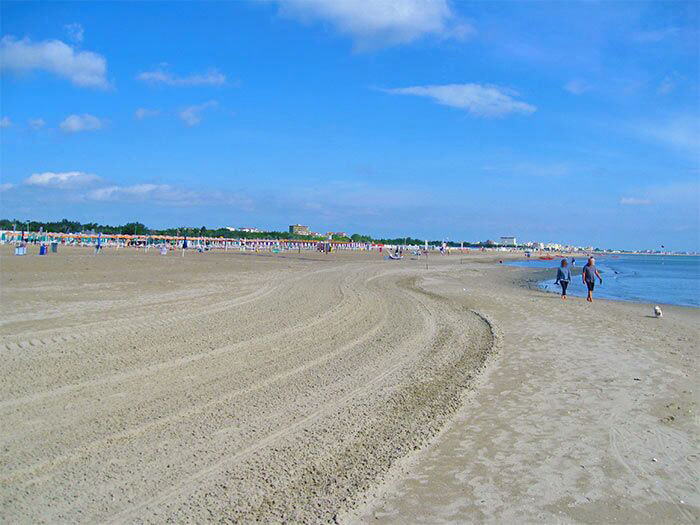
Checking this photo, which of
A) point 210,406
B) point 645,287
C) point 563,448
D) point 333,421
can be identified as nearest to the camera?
point 563,448

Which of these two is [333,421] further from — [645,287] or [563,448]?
[645,287]

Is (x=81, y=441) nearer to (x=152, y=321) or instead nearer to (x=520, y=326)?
(x=152, y=321)

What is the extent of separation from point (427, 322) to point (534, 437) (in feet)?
24.0

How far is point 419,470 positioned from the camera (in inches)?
167

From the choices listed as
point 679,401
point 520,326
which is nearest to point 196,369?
point 679,401

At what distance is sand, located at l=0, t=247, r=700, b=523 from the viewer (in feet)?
12.0

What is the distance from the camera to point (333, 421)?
526 cm

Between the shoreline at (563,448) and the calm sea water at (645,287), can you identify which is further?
the calm sea water at (645,287)

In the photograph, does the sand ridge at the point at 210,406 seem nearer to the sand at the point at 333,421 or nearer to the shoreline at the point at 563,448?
the sand at the point at 333,421

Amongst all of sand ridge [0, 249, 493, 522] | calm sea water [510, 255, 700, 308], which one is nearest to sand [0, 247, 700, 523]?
sand ridge [0, 249, 493, 522]

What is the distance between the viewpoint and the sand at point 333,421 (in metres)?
3.67

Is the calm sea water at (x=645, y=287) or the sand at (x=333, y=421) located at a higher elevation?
the sand at (x=333, y=421)

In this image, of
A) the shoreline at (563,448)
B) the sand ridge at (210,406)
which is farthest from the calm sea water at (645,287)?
the shoreline at (563,448)

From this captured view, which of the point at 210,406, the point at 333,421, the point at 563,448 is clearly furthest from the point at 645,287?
the point at 210,406
